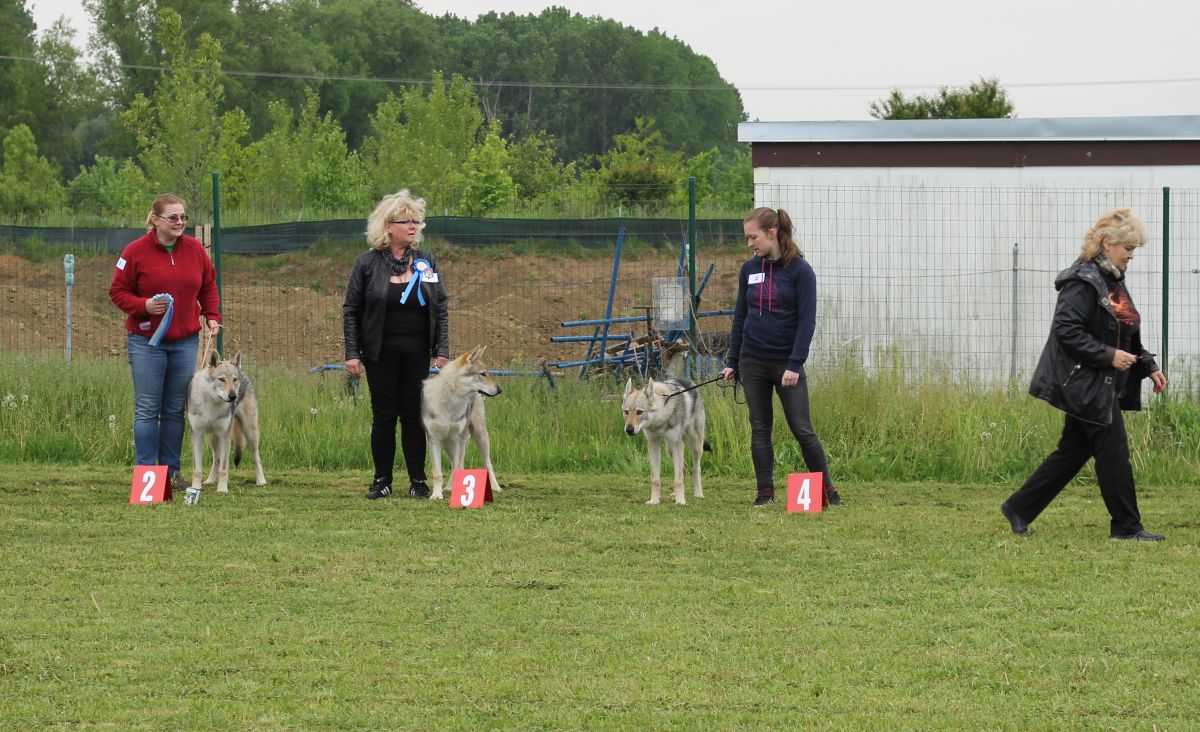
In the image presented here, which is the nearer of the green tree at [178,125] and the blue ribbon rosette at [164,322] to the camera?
the blue ribbon rosette at [164,322]

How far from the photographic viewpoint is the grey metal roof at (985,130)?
15.1 metres

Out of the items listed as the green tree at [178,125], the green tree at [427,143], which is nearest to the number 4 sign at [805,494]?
the green tree at [178,125]

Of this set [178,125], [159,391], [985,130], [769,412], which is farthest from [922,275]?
[178,125]

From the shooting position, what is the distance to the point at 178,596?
249 inches

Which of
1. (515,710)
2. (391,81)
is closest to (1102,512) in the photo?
(515,710)

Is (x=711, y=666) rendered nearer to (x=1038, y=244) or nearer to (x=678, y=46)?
(x=1038, y=244)

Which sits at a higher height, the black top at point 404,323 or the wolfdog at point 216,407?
the black top at point 404,323

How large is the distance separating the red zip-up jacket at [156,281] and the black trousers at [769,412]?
373 cm

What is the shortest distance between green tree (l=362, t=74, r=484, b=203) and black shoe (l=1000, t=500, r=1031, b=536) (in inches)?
1036

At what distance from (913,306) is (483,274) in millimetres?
14190

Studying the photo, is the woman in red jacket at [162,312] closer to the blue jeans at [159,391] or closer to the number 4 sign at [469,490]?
the blue jeans at [159,391]

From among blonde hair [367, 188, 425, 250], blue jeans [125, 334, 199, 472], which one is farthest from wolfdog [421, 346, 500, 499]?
blue jeans [125, 334, 199, 472]

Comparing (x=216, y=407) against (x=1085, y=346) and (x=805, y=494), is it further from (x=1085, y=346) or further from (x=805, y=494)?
(x=1085, y=346)

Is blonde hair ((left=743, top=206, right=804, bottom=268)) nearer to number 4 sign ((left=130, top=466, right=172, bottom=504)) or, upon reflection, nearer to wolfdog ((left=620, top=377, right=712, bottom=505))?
wolfdog ((left=620, top=377, right=712, bottom=505))
